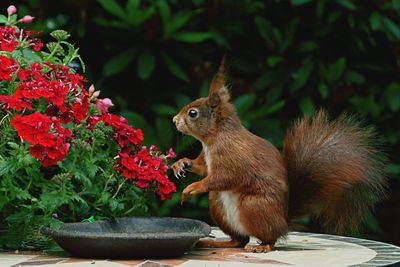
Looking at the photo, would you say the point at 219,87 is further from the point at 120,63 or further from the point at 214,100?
the point at 120,63

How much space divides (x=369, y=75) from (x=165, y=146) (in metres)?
1.24

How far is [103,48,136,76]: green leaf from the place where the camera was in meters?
5.47

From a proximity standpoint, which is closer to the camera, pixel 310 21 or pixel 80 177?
pixel 80 177

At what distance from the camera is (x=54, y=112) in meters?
3.83

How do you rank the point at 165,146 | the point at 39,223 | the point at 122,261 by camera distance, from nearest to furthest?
Result: the point at 122,261, the point at 39,223, the point at 165,146

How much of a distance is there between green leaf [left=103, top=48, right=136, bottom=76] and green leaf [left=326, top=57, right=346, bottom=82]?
0.98m

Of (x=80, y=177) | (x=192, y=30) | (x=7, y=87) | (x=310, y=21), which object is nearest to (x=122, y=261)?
(x=80, y=177)

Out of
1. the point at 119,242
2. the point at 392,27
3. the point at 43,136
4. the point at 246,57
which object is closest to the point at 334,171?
the point at 119,242

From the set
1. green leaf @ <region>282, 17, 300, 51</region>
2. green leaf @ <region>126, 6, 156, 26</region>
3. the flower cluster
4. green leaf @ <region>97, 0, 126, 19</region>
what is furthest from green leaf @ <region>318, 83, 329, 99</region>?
the flower cluster

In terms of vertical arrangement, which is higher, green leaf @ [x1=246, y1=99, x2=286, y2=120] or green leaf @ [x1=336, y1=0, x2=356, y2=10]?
green leaf @ [x1=336, y1=0, x2=356, y2=10]

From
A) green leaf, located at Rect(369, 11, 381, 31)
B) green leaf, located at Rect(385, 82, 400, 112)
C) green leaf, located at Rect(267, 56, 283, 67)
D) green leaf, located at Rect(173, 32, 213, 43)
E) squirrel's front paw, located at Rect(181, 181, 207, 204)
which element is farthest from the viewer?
green leaf, located at Rect(385, 82, 400, 112)

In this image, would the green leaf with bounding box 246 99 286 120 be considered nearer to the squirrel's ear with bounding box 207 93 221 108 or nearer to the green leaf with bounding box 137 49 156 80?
the green leaf with bounding box 137 49 156 80

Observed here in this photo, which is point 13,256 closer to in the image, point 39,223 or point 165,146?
point 39,223

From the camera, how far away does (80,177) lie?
378 cm
